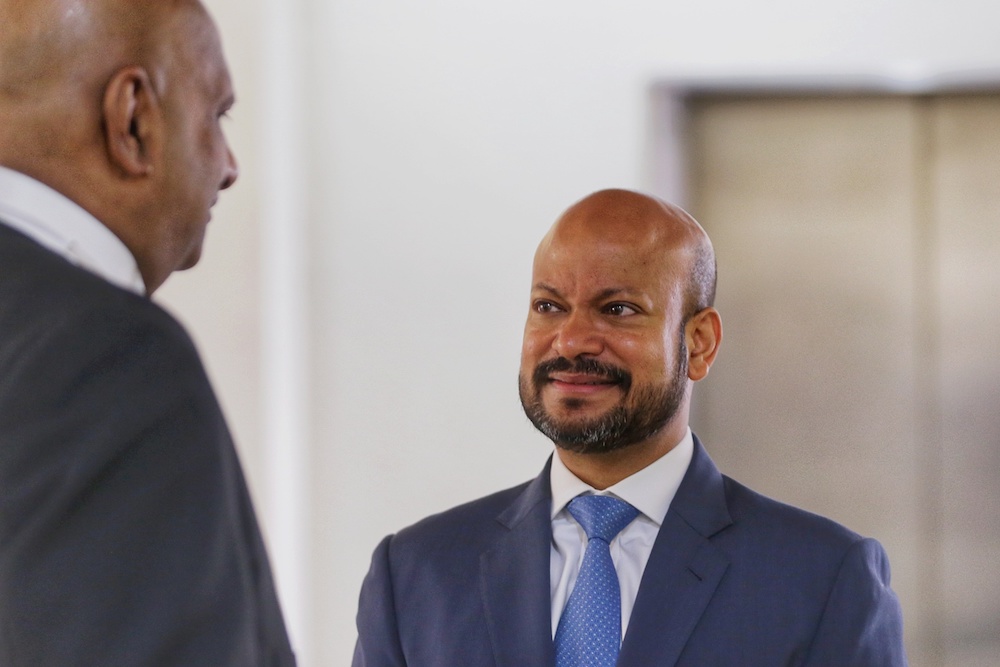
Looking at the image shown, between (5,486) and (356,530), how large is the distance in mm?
3346

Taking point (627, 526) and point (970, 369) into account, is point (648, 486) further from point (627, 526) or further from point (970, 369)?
point (970, 369)

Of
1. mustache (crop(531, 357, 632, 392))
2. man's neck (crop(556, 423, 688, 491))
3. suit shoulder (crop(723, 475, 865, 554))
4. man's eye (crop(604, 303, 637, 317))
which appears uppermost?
man's eye (crop(604, 303, 637, 317))

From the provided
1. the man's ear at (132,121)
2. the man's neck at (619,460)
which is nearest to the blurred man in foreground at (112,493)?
the man's ear at (132,121)

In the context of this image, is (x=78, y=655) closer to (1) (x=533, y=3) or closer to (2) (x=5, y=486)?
(2) (x=5, y=486)

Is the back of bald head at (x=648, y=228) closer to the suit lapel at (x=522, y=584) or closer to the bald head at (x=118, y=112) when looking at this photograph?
the suit lapel at (x=522, y=584)

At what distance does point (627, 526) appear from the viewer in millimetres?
1847

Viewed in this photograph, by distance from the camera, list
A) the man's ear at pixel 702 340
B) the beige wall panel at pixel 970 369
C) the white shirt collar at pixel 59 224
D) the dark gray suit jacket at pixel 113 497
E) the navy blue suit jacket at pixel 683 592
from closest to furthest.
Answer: the dark gray suit jacket at pixel 113 497
the white shirt collar at pixel 59 224
the navy blue suit jacket at pixel 683 592
the man's ear at pixel 702 340
the beige wall panel at pixel 970 369

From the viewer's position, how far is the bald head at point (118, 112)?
89cm

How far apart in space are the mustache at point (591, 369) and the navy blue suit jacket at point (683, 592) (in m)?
0.20

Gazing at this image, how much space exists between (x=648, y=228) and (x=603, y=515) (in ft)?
1.52

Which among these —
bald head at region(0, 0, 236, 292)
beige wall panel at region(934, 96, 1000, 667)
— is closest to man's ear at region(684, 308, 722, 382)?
bald head at region(0, 0, 236, 292)

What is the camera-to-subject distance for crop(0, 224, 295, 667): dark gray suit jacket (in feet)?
2.24

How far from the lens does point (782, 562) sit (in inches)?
69.8

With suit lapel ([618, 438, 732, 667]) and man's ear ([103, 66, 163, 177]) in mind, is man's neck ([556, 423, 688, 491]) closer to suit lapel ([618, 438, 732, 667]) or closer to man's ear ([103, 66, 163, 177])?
suit lapel ([618, 438, 732, 667])
